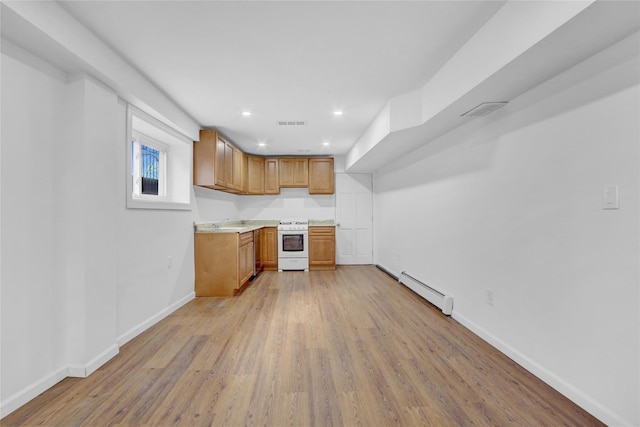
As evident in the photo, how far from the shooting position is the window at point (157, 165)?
8.69 ft

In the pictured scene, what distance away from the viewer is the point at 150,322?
104 inches

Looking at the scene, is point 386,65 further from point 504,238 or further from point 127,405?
point 127,405

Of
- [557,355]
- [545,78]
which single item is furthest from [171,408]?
[545,78]

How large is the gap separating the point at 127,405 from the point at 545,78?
3.40 metres

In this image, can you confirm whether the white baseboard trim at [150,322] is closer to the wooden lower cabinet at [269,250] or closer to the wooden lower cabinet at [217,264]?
the wooden lower cabinet at [217,264]

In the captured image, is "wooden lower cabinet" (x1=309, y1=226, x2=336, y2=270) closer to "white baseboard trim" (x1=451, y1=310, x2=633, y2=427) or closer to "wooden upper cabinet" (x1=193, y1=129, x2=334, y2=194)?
"wooden upper cabinet" (x1=193, y1=129, x2=334, y2=194)

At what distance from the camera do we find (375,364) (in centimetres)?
196

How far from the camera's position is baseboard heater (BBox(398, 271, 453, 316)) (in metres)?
2.83

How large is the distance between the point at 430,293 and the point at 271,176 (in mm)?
3865

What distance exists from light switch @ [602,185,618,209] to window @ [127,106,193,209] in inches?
136

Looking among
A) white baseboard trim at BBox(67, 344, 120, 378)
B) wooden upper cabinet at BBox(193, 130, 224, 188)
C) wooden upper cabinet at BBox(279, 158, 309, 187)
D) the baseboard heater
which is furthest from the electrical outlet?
wooden upper cabinet at BBox(279, 158, 309, 187)

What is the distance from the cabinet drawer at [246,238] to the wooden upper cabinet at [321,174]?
5.97ft

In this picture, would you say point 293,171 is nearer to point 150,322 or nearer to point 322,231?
point 322,231

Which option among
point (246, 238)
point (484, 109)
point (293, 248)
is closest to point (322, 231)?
point (293, 248)
